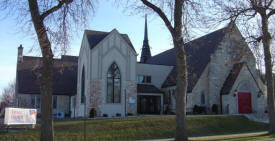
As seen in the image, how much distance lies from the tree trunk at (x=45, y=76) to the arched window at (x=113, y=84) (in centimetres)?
1792

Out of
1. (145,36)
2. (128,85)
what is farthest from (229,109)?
(145,36)

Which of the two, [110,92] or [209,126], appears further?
[110,92]

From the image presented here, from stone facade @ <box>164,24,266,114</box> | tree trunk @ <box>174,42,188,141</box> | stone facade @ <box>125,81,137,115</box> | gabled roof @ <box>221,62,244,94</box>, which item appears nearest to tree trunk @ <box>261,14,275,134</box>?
tree trunk @ <box>174,42,188,141</box>

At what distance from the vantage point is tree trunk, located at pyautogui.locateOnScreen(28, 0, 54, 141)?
569 inches

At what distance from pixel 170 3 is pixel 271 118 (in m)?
11.1

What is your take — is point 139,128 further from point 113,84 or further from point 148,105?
point 148,105

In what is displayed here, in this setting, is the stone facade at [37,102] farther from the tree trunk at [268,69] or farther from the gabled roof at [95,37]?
the tree trunk at [268,69]

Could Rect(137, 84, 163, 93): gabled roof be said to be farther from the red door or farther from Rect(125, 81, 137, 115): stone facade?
the red door

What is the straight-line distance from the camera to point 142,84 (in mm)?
38969

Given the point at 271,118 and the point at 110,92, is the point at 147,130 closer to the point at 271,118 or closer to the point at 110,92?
the point at 271,118

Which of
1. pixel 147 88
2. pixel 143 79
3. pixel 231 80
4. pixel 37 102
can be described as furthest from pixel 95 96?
pixel 231 80

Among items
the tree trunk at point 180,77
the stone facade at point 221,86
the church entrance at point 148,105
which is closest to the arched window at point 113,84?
the church entrance at point 148,105

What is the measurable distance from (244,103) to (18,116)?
24335mm

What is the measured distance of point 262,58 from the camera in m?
22.2
